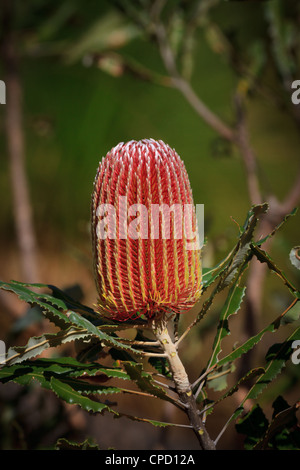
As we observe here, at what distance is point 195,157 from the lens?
1562 millimetres

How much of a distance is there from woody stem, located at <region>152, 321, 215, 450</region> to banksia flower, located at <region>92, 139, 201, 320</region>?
17mm

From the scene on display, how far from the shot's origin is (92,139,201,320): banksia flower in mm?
414

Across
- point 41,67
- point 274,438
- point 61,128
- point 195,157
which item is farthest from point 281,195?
point 274,438

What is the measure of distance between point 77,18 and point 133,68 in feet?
1.65

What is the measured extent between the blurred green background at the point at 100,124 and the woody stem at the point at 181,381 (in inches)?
27.2

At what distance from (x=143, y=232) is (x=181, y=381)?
13 cm

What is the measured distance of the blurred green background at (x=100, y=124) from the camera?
4.11 ft

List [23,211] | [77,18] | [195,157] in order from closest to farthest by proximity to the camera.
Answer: [23,211] < [77,18] < [195,157]

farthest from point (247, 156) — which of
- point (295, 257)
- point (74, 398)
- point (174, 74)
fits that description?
point (74, 398)

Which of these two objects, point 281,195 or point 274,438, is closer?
point 274,438

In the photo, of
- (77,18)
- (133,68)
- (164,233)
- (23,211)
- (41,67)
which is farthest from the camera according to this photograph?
(41,67)

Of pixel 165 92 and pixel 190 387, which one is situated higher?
pixel 165 92

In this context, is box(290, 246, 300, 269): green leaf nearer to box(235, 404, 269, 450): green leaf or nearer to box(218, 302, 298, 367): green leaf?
box(218, 302, 298, 367): green leaf
